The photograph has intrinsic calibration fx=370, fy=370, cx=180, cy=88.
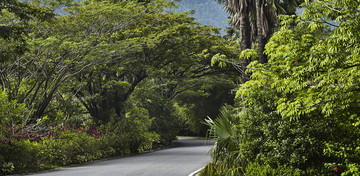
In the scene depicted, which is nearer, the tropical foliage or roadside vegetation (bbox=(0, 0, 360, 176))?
the tropical foliage

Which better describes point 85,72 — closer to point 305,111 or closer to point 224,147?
point 224,147

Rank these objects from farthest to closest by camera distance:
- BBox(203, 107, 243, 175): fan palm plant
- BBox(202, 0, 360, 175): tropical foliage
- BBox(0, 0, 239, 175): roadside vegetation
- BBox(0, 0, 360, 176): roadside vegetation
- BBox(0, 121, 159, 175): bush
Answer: BBox(0, 0, 239, 175): roadside vegetation < BBox(0, 121, 159, 175): bush < BBox(203, 107, 243, 175): fan palm plant < BBox(0, 0, 360, 176): roadside vegetation < BBox(202, 0, 360, 175): tropical foliage

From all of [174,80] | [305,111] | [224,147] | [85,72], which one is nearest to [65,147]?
[85,72]

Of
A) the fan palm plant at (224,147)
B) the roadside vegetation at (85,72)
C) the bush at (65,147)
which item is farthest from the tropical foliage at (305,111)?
the bush at (65,147)

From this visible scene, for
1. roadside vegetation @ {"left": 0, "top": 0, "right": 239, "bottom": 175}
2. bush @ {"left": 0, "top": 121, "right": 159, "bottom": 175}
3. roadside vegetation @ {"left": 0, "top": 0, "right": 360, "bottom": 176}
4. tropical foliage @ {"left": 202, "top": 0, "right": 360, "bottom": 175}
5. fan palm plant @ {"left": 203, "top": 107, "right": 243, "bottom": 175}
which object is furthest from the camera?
roadside vegetation @ {"left": 0, "top": 0, "right": 239, "bottom": 175}

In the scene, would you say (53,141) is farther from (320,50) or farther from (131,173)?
(320,50)

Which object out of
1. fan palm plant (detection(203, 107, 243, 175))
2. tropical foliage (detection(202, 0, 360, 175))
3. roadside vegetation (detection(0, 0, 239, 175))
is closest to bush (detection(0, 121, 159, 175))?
roadside vegetation (detection(0, 0, 239, 175))

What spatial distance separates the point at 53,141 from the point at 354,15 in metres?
13.9

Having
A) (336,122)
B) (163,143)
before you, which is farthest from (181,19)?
(336,122)

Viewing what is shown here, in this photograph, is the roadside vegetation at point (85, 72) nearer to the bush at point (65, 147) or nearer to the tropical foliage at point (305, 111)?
the bush at point (65, 147)

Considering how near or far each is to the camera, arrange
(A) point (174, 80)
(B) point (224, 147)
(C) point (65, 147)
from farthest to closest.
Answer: (A) point (174, 80) → (C) point (65, 147) → (B) point (224, 147)

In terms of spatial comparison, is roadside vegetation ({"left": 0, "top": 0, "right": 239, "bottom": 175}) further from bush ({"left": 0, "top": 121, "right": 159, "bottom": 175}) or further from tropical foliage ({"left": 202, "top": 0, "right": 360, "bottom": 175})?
tropical foliage ({"left": 202, "top": 0, "right": 360, "bottom": 175})

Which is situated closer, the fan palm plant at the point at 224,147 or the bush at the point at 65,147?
the fan palm plant at the point at 224,147

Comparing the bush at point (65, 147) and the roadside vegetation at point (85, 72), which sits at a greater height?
the roadside vegetation at point (85, 72)
